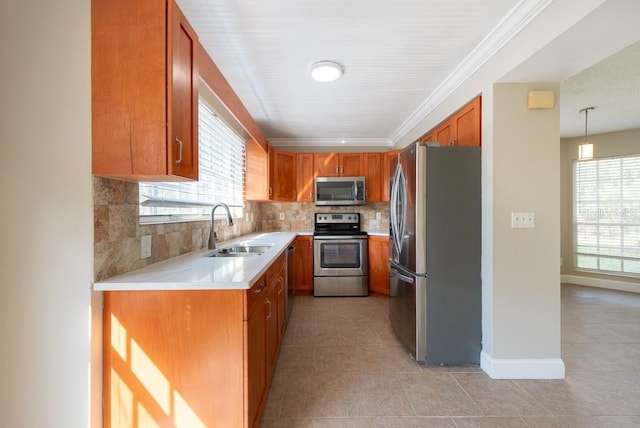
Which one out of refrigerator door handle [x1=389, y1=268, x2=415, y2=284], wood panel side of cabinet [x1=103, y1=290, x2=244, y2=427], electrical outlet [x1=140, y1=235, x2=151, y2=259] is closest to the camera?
wood panel side of cabinet [x1=103, y1=290, x2=244, y2=427]

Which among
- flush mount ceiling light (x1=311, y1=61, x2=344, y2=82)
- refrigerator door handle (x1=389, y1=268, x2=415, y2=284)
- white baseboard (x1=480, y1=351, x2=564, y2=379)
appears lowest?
white baseboard (x1=480, y1=351, x2=564, y2=379)

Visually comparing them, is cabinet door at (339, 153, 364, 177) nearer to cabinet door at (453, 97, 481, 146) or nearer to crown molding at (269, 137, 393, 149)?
crown molding at (269, 137, 393, 149)

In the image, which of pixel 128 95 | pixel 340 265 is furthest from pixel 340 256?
pixel 128 95

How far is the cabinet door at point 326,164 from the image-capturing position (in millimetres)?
4211

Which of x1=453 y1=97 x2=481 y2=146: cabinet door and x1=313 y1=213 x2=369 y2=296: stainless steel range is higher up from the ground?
x1=453 y1=97 x2=481 y2=146: cabinet door

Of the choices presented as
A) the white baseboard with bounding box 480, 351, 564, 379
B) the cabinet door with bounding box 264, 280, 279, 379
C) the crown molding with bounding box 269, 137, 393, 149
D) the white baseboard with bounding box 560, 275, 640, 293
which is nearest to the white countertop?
the cabinet door with bounding box 264, 280, 279, 379

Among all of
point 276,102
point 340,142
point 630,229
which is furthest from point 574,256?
point 276,102

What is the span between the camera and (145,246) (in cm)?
149

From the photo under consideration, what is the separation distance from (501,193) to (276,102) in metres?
2.30

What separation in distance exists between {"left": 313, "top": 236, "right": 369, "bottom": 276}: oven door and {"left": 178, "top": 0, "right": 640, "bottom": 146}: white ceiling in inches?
67.3

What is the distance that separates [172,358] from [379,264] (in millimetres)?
3039

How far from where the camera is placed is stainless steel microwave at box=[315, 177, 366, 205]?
13.4 ft

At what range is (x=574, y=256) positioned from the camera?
4449 mm

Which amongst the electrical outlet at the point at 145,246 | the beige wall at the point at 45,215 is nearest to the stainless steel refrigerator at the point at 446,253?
the electrical outlet at the point at 145,246
